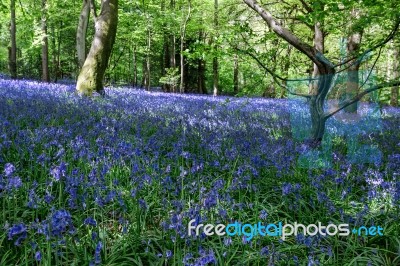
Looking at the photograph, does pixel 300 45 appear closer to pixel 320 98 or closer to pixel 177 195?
pixel 320 98

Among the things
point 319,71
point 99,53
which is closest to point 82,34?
point 99,53

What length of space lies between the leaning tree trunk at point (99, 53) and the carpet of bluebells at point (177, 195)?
4.08 metres

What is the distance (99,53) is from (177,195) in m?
8.51

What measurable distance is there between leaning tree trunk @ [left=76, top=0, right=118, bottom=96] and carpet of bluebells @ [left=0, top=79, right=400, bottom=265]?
408 centimetres

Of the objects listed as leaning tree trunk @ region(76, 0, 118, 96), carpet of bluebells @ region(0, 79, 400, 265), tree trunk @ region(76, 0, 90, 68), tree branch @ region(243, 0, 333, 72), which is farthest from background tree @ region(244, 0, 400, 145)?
tree trunk @ region(76, 0, 90, 68)

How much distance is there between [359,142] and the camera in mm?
5789

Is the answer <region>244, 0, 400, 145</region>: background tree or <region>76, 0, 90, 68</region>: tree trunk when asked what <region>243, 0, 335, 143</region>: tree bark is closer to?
<region>244, 0, 400, 145</region>: background tree

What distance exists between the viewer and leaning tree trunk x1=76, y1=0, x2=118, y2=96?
10.5 metres

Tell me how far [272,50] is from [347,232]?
349 cm

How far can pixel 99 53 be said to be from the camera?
415 inches

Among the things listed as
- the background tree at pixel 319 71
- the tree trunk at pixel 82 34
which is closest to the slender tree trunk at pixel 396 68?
the background tree at pixel 319 71

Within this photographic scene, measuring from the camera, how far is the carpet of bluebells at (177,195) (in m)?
2.24

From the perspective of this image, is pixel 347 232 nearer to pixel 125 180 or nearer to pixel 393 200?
pixel 393 200

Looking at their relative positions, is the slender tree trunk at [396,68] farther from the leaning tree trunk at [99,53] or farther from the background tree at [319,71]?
the leaning tree trunk at [99,53]
